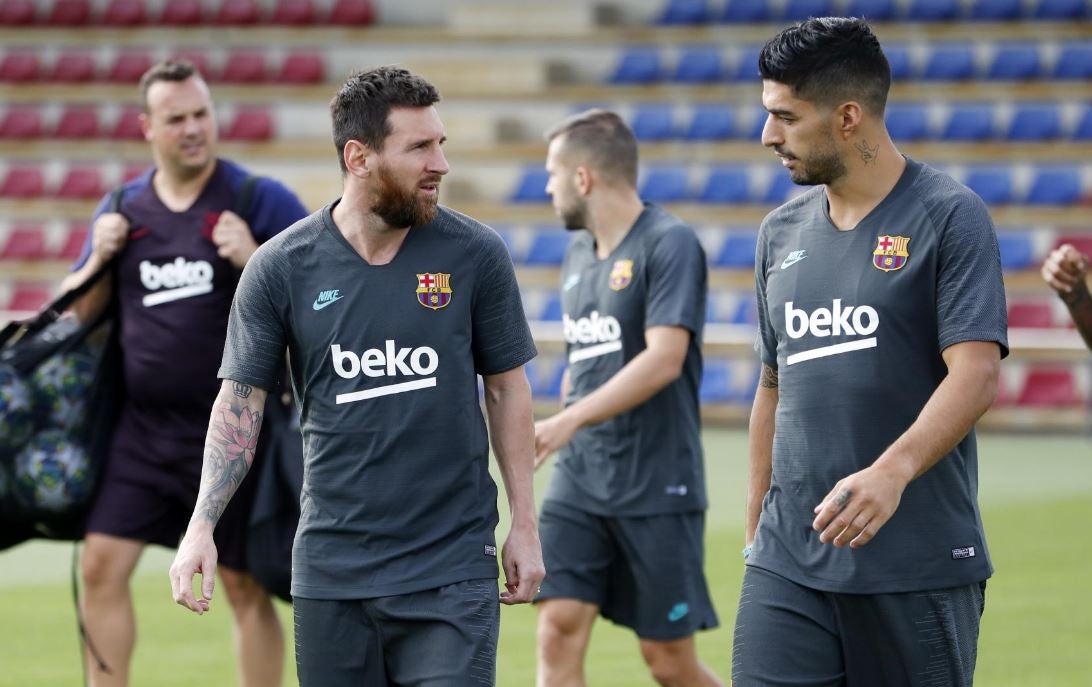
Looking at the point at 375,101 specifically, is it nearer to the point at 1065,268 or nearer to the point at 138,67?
the point at 1065,268

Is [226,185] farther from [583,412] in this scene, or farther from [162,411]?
[583,412]

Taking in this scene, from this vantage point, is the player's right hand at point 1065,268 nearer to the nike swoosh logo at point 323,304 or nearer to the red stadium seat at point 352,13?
the nike swoosh logo at point 323,304

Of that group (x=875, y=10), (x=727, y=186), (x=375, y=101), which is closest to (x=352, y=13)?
(x=727, y=186)

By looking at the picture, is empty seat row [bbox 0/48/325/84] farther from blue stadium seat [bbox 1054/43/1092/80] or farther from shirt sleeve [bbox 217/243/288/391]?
shirt sleeve [bbox 217/243/288/391]

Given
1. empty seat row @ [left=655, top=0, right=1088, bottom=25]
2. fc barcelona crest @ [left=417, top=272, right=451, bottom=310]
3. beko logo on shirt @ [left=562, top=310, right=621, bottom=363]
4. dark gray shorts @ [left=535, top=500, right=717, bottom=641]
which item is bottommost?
dark gray shorts @ [left=535, top=500, right=717, bottom=641]

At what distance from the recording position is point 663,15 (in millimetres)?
21938

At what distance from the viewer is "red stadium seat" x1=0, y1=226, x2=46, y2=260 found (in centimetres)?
2152

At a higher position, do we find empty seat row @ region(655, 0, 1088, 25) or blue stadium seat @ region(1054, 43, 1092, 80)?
empty seat row @ region(655, 0, 1088, 25)

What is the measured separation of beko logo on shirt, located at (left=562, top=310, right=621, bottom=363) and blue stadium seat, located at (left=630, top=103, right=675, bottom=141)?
546 inches

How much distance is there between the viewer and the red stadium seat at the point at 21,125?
23.0 metres

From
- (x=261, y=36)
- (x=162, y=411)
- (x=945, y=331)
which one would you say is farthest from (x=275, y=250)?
(x=261, y=36)

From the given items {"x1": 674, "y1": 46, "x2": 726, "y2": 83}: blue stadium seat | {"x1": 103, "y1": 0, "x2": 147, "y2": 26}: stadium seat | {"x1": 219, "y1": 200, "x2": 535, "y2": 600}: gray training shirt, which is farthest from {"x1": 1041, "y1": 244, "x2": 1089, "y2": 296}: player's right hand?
{"x1": 103, "y1": 0, "x2": 147, "y2": 26}: stadium seat

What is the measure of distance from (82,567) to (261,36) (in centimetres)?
1837

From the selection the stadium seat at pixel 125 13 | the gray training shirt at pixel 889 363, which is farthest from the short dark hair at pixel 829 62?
the stadium seat at pixel 125 13
